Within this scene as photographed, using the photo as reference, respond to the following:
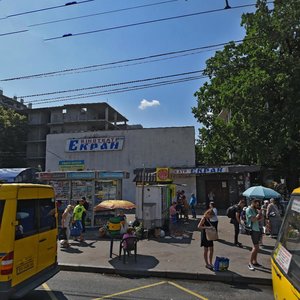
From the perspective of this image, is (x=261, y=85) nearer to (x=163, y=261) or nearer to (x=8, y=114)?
(x=163, y=261)

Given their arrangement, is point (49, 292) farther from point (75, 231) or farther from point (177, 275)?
point (75, 231)

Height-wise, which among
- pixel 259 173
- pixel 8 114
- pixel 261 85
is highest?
pixel 8 114

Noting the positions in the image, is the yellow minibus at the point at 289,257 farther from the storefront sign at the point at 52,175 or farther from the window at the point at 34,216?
the storefront sign at the point at 52,175

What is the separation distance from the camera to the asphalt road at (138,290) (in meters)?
7.20

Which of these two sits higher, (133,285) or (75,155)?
(75,155)

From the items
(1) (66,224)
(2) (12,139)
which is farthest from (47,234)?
(2) (12,139)

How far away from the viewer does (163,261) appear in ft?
33.9

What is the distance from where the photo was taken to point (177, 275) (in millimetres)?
8992

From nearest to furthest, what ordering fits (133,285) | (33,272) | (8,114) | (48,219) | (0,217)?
1. (0,217)
2. (33,272)
3. (48,219)
4. (133,285)
5. (8,114)

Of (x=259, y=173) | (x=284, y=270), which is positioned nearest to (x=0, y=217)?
(x=284, y=270)

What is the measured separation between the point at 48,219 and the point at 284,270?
204 inches

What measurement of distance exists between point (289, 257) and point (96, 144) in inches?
1123

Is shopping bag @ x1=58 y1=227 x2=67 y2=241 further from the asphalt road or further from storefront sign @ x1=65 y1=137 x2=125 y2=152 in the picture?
storefront sign @ x1=65 y1=137 x2=125 y2=152

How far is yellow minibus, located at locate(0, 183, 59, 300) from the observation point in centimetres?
562
